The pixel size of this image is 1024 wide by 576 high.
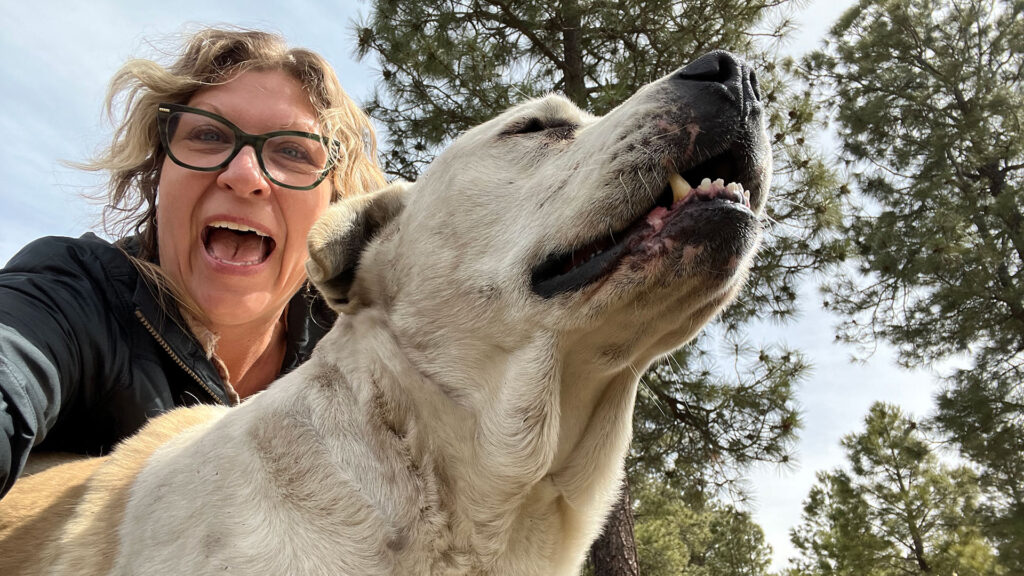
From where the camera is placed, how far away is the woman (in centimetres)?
240

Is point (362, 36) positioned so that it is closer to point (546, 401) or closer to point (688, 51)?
point (688, 51)

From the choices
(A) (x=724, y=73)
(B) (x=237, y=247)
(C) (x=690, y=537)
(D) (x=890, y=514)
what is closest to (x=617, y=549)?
(B) (x=237, y=247)

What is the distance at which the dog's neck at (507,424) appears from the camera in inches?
72.3

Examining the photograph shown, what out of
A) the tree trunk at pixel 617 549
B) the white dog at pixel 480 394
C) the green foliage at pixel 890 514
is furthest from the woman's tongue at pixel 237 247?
the green foliage at pixel 890 514

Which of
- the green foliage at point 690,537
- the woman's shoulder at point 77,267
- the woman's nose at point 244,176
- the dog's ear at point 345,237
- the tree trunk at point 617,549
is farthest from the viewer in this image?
the green foliage at point 690,537

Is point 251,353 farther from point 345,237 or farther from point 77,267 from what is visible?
point 345,237

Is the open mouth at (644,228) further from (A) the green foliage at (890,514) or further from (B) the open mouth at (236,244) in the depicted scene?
(A) the green foliage at (890,514)

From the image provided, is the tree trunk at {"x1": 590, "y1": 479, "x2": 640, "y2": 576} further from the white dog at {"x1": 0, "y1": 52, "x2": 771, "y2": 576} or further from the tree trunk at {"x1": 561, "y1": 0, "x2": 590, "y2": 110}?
the white dog at {"x1": 0, "y1": 52, "x2": 771, "y2": 576}

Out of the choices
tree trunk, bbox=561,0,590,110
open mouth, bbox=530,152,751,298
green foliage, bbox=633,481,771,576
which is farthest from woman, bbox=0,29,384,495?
green foliage, bbox=633,481,771,576

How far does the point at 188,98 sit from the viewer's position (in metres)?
3.10

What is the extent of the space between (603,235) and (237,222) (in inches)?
70.7

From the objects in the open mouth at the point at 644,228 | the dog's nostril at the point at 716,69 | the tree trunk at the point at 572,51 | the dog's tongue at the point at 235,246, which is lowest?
the dog's tongue at the point at 235,246

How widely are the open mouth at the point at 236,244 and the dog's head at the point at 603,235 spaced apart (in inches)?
32.8

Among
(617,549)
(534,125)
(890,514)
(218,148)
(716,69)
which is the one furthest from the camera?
(890,514)
